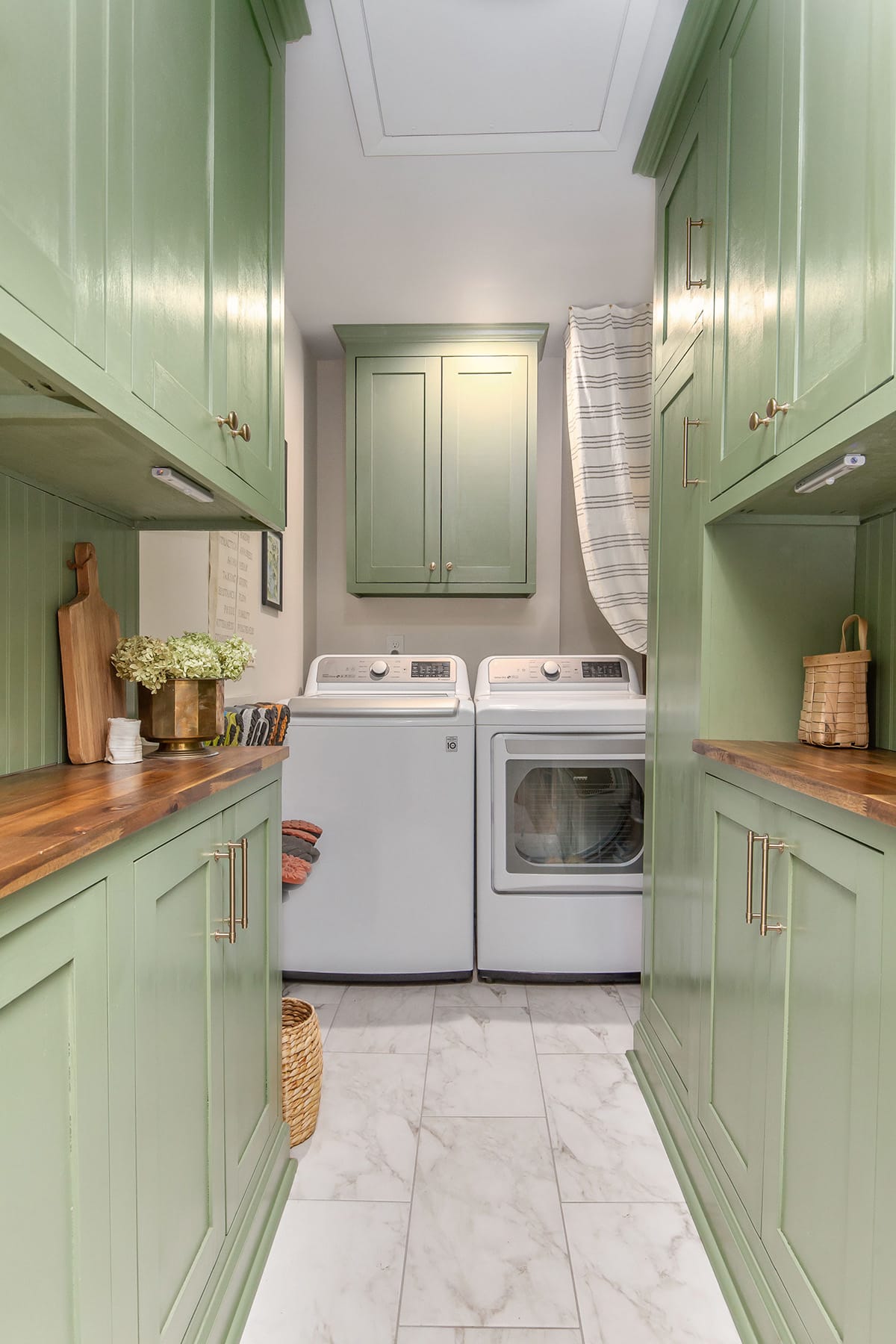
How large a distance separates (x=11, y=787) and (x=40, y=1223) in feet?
1.72

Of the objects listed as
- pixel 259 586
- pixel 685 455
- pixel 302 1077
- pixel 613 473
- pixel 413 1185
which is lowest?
pixel 413 1185

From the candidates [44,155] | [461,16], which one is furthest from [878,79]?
[461,16]

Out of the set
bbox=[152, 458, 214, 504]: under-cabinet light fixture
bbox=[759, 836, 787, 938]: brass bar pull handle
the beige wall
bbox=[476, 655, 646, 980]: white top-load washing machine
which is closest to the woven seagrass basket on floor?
bbox=[476, 655, 646, 980]: white top-load washing machine

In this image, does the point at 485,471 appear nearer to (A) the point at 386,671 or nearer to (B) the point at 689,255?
(A) the point at 386,671

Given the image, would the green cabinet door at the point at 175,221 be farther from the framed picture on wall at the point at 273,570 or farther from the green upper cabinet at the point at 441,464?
the green upper cabinet at the point at 441,464

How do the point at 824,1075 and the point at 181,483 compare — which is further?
the point at 181,483

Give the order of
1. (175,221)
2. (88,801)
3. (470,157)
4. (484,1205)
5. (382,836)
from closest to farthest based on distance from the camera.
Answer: (88,801) → (175,221) → (484,1205) → (470,157) → (382,836)

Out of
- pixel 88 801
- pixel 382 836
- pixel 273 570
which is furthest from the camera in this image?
pixel 273 570

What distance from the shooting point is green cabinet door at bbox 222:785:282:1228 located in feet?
3.76

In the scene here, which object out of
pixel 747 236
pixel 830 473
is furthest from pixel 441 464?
pixel 830 473

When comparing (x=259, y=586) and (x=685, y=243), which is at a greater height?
(x=685, y=243)

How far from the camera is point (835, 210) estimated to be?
94 cm

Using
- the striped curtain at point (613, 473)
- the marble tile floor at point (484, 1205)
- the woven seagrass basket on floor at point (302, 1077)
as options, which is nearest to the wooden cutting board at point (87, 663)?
the woven seagrass basket on floor at point (302, 1077)

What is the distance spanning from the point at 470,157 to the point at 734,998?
207cm
